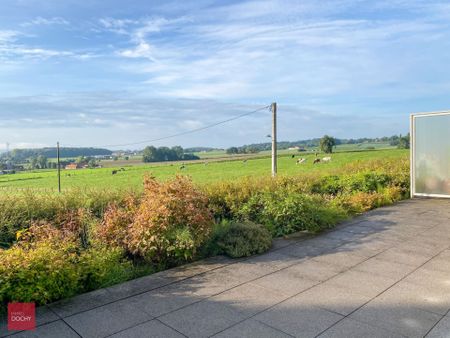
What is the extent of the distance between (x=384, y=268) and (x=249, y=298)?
196cm

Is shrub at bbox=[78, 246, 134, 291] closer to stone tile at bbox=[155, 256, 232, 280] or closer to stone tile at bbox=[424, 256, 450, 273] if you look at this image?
stone tile at bbox=[155, 256, 232, 280]

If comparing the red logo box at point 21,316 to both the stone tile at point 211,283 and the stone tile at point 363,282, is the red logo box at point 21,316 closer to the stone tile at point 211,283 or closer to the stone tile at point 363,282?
the stone tile at point 211,283

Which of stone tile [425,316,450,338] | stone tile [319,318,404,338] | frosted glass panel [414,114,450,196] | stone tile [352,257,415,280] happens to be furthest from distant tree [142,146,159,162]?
stone tile [425,316,450,338]

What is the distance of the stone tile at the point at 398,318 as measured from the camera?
2.65 meters

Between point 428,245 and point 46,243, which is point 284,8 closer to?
point 428,245

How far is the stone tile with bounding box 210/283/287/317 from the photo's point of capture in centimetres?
304

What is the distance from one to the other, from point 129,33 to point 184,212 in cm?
573

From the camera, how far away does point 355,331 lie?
262 cm

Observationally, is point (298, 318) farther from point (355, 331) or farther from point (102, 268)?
point (102, 268)

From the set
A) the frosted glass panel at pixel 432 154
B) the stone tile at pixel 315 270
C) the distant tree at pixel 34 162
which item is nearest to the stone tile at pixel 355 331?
the stone tile at pixel 315 270

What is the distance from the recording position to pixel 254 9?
7.03 metres

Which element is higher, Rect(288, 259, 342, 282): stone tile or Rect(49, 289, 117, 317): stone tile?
Rect(49, 289, 117, 317): stone tile

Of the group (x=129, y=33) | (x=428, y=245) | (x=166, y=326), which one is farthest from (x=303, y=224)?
(x=129, y=33)

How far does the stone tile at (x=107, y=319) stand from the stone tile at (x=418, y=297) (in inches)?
93.6
